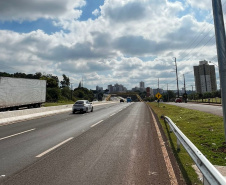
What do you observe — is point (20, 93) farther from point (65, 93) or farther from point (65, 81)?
point (65, 81)

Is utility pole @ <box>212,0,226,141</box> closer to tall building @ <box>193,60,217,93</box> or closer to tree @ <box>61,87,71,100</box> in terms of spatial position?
tall building @ <box>193,60,217,93</box>

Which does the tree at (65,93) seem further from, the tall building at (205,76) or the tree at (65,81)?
the tall building at (205,76)

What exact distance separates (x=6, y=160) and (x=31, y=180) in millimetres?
1908

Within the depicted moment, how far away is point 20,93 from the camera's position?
26281 mm

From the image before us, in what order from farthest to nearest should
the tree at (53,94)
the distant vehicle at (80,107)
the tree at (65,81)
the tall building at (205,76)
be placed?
the tree at (65,81), the tall building at (205,76), the tree at (53,94), the distant vehicle at (80,107)

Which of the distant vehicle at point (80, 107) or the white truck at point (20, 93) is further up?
the white truck at point (20, 93)

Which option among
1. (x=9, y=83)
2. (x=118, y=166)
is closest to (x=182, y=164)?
(x=118, y=166)

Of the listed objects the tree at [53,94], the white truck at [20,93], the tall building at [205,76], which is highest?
the tall building at [205,76]

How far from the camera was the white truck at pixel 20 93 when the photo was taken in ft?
76.1

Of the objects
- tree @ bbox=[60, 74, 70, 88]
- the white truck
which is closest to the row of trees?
tree @ bbox=[60, 74, 70, 88]

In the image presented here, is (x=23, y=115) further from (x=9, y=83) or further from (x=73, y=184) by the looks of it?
(x=73, y=184)

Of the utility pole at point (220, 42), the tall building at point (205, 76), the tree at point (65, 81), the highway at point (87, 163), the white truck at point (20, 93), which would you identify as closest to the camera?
the highway at point (87, 163)

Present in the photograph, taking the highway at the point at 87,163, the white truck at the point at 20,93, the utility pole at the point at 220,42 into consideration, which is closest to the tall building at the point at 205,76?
the white truck at the point at 20,93

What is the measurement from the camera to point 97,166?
17.3 feet
